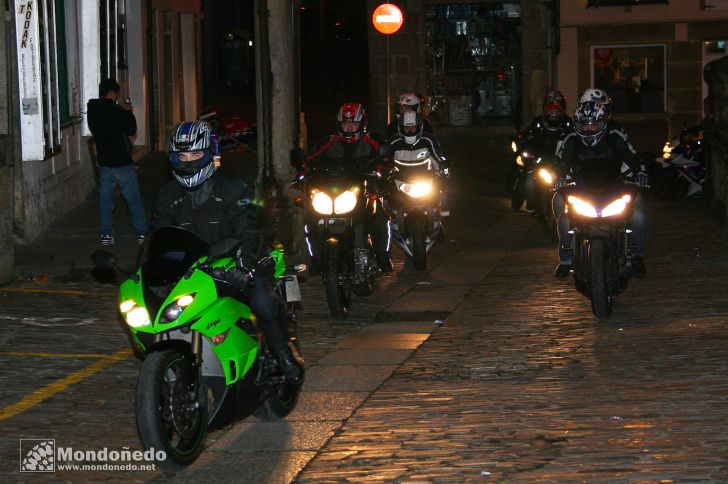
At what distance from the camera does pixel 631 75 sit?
33.2 m

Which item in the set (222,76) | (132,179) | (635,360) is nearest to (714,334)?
(635,360)

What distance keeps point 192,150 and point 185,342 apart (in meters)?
1.25

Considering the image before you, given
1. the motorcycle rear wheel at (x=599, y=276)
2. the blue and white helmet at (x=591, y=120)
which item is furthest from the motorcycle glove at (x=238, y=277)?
the blue and white helmet at (x=591, y=120)

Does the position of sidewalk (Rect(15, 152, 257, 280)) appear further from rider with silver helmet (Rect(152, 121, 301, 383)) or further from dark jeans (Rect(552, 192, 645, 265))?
rider with silver helmet (Rect(152, 121, 301, 383))

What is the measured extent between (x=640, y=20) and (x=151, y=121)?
466 inches

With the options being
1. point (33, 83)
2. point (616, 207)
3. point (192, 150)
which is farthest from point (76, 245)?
point (192, 150)

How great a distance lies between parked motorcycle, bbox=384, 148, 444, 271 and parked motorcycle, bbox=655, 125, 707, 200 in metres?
8.67

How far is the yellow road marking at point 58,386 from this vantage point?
869 cm

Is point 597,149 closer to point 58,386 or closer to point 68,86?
point 58,386

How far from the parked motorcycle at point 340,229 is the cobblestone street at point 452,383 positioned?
0.28 meters

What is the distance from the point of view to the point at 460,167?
28.9 metres

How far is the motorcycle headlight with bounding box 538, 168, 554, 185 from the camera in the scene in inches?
711

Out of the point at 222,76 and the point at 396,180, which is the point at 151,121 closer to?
the point at 396,180

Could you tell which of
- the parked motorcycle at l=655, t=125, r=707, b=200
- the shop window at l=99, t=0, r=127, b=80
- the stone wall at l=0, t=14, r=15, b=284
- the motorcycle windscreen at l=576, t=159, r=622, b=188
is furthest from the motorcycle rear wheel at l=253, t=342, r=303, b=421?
the parked motorcycle at l=655, t=125, r=707, b=200
